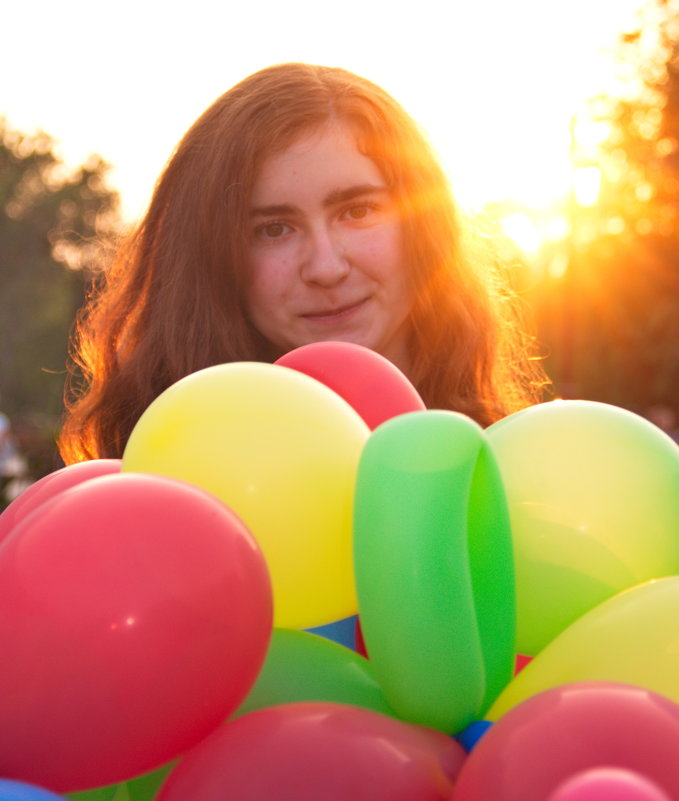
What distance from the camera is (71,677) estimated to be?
3.79ft

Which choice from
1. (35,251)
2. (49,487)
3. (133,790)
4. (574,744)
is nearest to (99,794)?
(133,790)

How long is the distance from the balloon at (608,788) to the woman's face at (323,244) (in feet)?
5.42

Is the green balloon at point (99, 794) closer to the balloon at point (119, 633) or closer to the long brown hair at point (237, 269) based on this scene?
the balloon at point (119, 633)

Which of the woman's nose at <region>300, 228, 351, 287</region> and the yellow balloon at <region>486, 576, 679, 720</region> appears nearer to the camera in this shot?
the yellow balloon at <region>486, 576, 679, 720</region>

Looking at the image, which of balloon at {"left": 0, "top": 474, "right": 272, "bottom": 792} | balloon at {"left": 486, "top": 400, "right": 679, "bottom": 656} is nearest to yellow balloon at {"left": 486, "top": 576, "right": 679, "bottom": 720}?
balloon at {"left": 486, "top": 400, "right": 679, "bottom": 656}

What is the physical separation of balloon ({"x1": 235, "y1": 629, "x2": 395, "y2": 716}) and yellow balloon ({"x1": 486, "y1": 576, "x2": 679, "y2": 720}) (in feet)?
0.60

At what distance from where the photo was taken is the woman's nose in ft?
8.19

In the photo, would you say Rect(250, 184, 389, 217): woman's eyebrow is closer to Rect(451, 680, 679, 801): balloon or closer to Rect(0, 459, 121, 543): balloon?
Rect(0, 459, 121, 543): balloon

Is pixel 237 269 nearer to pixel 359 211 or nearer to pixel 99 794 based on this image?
pixel 359 211

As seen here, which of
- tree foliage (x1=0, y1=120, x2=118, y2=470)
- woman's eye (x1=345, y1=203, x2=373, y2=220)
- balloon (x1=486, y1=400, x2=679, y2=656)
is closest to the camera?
balloon (x1=486, y1=400, x2=679, y2=656)

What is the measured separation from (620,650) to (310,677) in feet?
1.38

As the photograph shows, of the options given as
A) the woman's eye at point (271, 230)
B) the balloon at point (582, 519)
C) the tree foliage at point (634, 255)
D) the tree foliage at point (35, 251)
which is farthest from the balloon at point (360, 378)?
the tree foliage at point (35, 251)

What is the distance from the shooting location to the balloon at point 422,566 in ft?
4.13

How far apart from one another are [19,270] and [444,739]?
46.9 m
